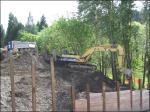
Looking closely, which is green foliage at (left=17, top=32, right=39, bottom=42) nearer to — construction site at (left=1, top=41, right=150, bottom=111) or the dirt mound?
construction site at (left=1, top=41, right=150, bottom=111)

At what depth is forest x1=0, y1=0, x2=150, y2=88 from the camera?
26875 millimetres

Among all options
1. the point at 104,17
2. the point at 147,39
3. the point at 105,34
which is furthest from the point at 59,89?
the point at 147,39

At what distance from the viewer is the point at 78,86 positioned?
20.9 meters

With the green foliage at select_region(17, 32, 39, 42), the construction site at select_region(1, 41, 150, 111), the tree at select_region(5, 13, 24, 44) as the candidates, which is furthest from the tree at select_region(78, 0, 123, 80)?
the tree at select_region(5, 13, 24, 44)

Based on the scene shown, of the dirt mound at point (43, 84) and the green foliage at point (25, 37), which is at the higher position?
the green foliage at point (25, 37)

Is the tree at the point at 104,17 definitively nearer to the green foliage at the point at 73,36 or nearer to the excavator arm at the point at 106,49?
the green foliage at the point at 73,36

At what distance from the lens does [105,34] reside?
89.9ft

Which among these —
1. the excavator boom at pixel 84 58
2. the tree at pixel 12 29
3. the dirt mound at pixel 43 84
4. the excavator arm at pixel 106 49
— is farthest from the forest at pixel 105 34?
the dirt mound at pixel 43 84

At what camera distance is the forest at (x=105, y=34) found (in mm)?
26875

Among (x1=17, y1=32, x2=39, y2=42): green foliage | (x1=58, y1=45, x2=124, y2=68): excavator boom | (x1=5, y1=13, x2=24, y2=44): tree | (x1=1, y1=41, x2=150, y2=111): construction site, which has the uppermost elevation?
(x1=5, y1=13, x2=24, y2=44): tree

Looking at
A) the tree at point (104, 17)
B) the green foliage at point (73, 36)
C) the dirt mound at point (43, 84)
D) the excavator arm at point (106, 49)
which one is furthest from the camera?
the green foliage at point (73, 36)

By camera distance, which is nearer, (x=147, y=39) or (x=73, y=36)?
(x=147, y=39)

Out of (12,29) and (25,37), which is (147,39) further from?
(12,29)

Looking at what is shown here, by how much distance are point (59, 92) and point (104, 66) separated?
11540mm
